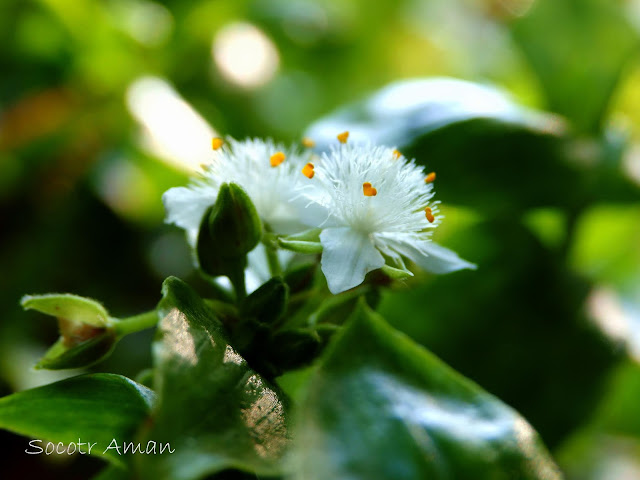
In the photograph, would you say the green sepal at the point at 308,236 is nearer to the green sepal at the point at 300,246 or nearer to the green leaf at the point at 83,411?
the green sepal at the point at 300,246

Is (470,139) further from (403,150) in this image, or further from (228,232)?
(228,232)

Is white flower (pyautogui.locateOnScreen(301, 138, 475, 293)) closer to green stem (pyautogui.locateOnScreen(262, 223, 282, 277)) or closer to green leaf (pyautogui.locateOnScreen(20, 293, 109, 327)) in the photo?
green stem (pyautogui.locateOnScreen(262, 223, 282, 277))

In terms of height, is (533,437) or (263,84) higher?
(263,84)

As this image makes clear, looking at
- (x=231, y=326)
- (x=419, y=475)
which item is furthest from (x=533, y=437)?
(x=231, y=326)

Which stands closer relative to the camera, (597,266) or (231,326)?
(231,326)

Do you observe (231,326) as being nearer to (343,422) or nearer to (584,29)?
(343,422)

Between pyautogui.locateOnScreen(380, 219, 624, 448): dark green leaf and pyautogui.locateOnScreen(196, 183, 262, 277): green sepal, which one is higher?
pyautogui.locateOnScreen(380, 219, 624, 448): dark green leaf

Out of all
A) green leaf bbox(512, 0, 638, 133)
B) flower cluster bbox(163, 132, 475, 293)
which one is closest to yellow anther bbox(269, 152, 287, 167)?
flower cluster bbox(163, 132, 475, 293)
